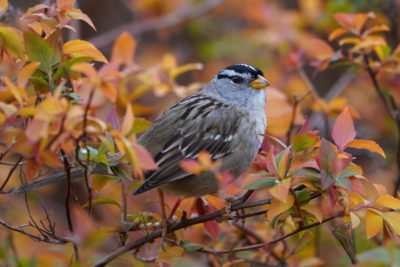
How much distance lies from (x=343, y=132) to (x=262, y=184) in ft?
1.07

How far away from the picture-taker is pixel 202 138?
2832mm

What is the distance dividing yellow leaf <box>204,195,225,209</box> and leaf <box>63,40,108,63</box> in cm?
74

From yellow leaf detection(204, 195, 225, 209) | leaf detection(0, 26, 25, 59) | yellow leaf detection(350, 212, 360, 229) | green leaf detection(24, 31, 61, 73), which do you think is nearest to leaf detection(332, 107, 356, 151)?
yellow leaf detection(350, 212, 360, 229)

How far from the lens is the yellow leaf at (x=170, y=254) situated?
7.47ft

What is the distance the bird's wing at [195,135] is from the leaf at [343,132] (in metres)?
0.66

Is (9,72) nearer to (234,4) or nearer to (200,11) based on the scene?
(200,11)

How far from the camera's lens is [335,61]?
3254mm

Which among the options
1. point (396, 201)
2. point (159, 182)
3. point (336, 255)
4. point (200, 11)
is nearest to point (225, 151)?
point (159, 182)

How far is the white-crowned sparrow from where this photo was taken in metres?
2.67

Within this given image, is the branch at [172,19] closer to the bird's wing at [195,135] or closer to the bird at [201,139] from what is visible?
the bird at [201,139]

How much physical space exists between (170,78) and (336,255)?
5.74 ft

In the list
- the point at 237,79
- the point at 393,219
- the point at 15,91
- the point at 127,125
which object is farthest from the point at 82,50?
the point at 237,79

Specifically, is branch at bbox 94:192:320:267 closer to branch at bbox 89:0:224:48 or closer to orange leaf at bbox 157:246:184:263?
orange leaf at bbox 157:246:184:263

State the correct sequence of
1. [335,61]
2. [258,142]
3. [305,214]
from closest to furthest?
[305,214], [258,142], [335,61]
